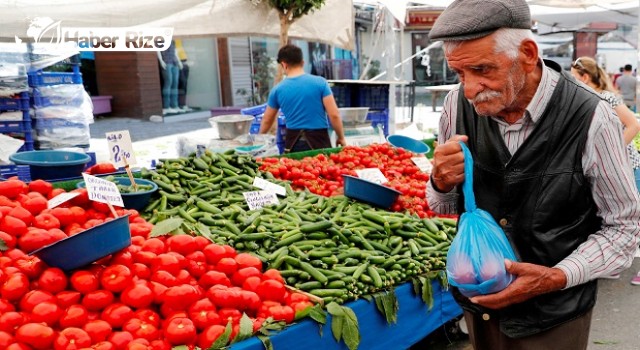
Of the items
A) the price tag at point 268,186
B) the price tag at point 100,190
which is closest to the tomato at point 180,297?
the price tag at point 100,190

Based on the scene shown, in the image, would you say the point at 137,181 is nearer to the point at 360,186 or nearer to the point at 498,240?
the point at 360,186

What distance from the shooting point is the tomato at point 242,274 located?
303 centimetres

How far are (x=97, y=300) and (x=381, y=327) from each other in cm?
152

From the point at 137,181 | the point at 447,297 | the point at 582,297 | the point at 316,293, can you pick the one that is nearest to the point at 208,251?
the point at 316,293

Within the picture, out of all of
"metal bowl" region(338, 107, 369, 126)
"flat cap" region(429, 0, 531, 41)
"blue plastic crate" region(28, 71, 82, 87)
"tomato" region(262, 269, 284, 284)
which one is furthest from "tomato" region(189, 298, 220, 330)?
"metal bowl" region(338, 107, 369, 126)

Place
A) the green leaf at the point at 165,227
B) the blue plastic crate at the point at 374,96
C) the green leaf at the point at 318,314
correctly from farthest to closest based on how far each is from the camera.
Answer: the blue plastic crate at the point at 374,96 < the green leaf at the point at 165,227 < the green leaf at the point at 318,314

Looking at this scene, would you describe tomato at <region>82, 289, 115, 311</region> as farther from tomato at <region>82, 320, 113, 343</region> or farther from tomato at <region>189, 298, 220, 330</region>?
tomato at <region>189, 298, 220, 330</region>

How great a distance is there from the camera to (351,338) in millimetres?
3000

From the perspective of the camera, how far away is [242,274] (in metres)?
3.03

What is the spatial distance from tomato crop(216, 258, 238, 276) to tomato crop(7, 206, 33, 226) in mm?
993

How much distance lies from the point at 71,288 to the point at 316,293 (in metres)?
1.16

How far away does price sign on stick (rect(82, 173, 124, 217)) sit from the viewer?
296 cm

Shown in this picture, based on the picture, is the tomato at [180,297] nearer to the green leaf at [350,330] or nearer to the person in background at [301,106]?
the green leaf at [350,330]

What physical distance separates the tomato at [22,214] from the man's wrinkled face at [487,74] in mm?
2341
